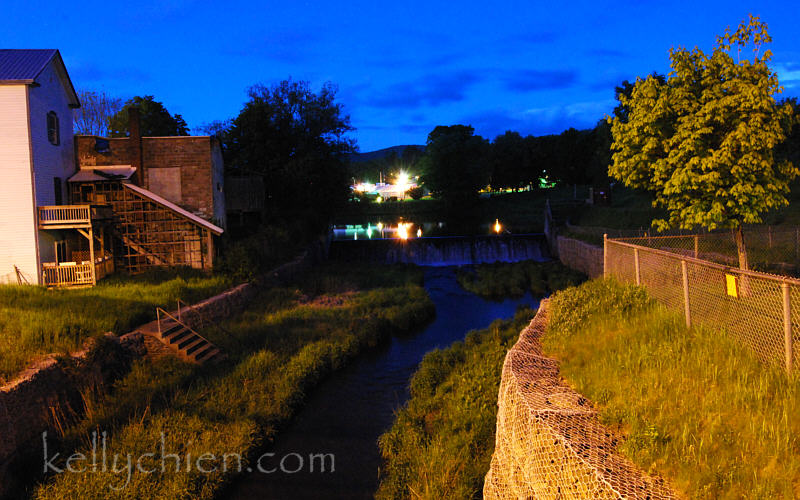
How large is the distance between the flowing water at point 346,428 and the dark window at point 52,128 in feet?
60.1

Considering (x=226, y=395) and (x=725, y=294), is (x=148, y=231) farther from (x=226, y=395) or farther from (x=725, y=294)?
(x=725, y=294)

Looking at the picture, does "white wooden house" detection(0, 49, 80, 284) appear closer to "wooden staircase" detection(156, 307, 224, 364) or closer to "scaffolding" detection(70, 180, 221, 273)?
"scaffolding" detection(70, 180, 221, 273)

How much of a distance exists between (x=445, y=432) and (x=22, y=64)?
24102 millimetres

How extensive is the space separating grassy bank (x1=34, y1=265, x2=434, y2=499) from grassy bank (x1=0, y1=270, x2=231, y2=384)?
5.73ft

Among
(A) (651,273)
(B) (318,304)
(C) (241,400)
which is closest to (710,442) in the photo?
(A) (651,273)

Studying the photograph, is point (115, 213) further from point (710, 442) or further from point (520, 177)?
point (520, 177)

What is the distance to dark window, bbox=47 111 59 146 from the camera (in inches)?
902

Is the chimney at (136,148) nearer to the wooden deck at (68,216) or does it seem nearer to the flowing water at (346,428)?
the wooden deck at (68,216)

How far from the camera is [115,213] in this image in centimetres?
2522

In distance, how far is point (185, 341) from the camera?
15633 millimetres

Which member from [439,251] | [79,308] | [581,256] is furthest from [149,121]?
[581,256]

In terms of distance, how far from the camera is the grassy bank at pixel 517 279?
2870cm

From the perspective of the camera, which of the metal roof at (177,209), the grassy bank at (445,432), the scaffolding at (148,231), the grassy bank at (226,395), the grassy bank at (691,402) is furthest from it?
the scaffolding at (148,231)

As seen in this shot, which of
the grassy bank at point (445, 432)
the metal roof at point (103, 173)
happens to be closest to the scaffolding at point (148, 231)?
the metal roof at point (103, 173)
